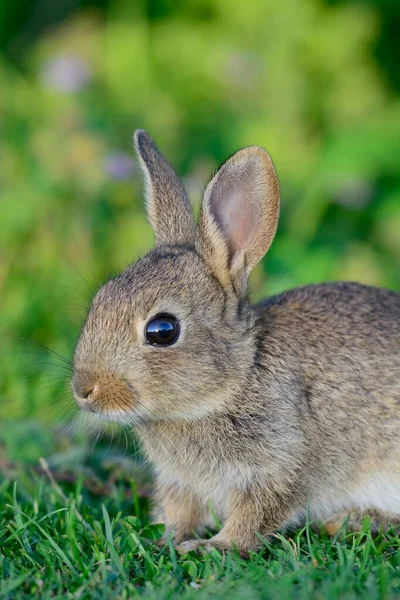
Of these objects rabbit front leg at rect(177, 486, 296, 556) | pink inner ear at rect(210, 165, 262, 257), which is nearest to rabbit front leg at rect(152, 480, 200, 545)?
rabbit front leg at rect(177, 486, 296, 556)

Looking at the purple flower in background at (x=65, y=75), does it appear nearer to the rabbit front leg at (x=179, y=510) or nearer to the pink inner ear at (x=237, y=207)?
the pink inner ear at (x=237, y=207)

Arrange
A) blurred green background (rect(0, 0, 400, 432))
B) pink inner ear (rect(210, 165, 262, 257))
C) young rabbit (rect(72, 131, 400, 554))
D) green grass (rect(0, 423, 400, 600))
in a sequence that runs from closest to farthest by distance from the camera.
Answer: green grass (rect(0, 423, 400, 600)) < young rabbit (rect(72, 131, 400, 554)) < pink inner ear (rect(210, 165, 262, 257)) < blurred green background (rect(0, 0, 400, 432))

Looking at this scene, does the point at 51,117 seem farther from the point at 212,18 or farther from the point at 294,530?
the point at 294,530

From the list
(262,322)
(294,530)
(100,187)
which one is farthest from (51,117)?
(294,530)

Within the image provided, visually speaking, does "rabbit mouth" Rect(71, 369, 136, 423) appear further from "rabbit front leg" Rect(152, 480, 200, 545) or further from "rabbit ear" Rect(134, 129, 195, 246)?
"rabbit ear" Rect(134, 129, 195, 246)

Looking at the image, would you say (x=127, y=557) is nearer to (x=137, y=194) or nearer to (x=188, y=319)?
(x=188, y=319)

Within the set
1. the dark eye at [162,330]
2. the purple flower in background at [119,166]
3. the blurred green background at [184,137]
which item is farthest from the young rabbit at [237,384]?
the purple flower in background at [119,166]
